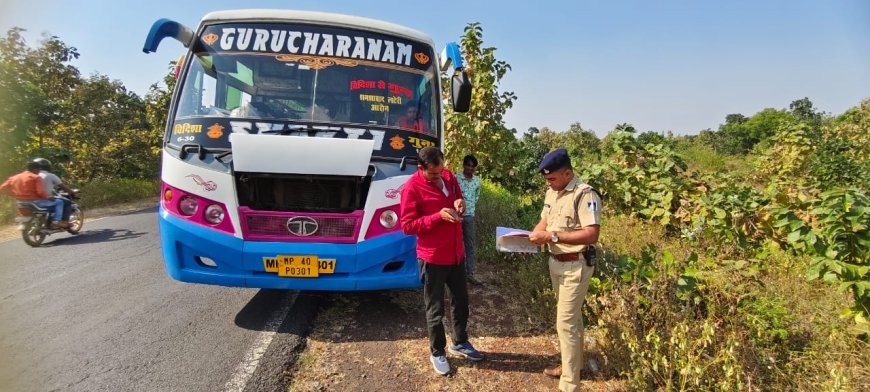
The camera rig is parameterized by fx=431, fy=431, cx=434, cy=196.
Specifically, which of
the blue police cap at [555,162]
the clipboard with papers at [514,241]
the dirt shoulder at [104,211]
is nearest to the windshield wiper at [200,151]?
the clipboard with papers at [514,241]

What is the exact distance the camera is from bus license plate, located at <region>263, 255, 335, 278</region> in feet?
11.3

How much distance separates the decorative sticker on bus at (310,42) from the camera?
404cm

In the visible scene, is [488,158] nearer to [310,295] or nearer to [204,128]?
[310,295]

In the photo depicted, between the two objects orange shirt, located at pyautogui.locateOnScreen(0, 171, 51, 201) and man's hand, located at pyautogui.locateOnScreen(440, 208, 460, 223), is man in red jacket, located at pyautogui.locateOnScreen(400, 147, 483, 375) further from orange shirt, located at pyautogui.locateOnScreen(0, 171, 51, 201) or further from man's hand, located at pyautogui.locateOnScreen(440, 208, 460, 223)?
orange shirt, located at pyautogui.locateOnScreen(0, 171, 51, 201)

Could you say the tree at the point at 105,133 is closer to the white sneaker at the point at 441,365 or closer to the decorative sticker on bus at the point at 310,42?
the decorative sticker on bus at the point at 310,42

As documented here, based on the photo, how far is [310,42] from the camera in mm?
4121

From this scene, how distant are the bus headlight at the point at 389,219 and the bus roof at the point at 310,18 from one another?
1911 millimetres

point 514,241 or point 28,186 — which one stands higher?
point 514,241

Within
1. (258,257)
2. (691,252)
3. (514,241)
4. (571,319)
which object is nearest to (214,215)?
(258,257)

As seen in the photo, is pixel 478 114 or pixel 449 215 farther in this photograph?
pixel 478 114

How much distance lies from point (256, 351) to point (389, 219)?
1476 mm

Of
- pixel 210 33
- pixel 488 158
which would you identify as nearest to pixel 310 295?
pixel 210 33

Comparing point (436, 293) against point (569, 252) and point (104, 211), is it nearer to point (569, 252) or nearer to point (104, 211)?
point (569, 252)

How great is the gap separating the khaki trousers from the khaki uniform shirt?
138mm
